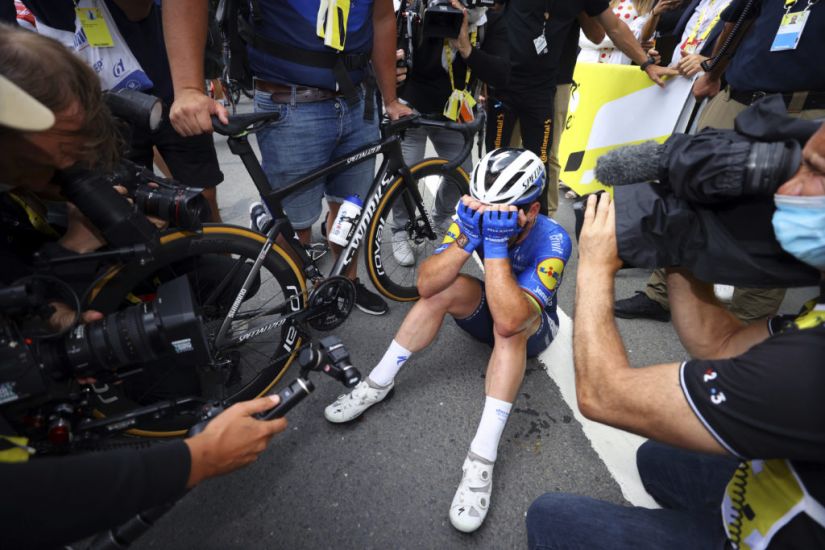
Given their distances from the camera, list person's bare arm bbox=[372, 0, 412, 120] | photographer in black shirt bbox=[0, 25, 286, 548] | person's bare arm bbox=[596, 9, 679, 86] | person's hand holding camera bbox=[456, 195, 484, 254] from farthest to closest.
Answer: person's bare arm bbox=[596, 9, 679, 86]
person's bare arm bbox=[372, 0, 412, 120]
person's hand holding camera bbox=[456, 195, 484, 254]
photographer in black shirt bbox=[0, 25, 286, 548]

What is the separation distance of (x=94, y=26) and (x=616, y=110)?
153 inches

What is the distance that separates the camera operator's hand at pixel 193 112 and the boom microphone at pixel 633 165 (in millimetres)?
1470

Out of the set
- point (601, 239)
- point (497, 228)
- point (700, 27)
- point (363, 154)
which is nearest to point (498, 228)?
point (497, 228)

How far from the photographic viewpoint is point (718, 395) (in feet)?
2.88

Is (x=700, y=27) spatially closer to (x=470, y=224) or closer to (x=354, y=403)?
(x=470, y=224)

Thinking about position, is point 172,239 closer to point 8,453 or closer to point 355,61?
point 8,453

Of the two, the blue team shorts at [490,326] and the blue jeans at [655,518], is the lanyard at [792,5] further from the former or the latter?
the blue jeans at [655,518]

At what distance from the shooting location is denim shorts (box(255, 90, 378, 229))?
2006 millimetres

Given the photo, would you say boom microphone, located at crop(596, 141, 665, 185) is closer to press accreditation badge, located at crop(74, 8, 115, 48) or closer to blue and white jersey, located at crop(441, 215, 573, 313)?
blue and white jersey, located at crop(441, 215, 573, 313)

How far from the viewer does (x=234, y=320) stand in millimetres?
1989

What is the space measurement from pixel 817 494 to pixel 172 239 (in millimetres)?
2051

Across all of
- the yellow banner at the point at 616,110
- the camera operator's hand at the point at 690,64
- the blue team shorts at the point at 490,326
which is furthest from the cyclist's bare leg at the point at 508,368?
the camera operator's hand at the point at 690,64

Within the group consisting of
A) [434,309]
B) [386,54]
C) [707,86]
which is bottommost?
[434,309]

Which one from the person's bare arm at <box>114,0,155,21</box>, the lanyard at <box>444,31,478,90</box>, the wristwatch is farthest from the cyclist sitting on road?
the wristwatch
